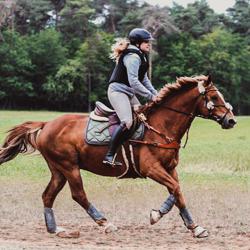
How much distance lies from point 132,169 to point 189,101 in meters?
1.39

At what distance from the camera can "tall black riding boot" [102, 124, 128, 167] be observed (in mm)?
9094

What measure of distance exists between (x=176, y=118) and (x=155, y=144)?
1.86 ft

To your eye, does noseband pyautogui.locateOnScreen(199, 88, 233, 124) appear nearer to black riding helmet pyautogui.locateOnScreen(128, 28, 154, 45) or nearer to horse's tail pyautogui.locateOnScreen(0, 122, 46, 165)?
black riding helmet pyautogui.locateOnScreen(128, 28, 154, 45)

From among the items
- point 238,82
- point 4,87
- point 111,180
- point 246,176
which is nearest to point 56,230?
point 111,180

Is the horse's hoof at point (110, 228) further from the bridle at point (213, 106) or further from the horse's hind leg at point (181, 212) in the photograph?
the bridle at point (213, 106)

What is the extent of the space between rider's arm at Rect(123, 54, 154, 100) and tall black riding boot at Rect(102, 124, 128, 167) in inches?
23.5

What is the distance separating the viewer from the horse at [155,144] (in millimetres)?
9062

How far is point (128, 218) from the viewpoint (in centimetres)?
1066

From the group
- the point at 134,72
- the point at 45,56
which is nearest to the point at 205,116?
the point at 134,72

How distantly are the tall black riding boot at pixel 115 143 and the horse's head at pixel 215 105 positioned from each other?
4.29ft

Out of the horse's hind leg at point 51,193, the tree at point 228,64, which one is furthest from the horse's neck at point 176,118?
the tree at point 228,64

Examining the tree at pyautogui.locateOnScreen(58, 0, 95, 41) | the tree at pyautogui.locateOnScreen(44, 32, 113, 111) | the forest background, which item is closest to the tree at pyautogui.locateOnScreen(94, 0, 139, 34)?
the forest background

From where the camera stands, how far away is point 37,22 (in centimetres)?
9756

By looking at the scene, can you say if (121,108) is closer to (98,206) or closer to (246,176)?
(98,206)
